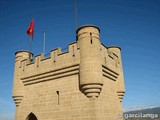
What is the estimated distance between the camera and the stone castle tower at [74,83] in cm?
1094

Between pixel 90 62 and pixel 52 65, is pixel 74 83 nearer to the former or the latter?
pixel 90 62

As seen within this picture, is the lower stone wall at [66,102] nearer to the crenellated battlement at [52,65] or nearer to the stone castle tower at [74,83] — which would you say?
the stone castle tower at [74,83]

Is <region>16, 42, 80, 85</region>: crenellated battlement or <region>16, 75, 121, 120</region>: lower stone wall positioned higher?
<region>16, 42, 80, 85</region>: crenellated battlement

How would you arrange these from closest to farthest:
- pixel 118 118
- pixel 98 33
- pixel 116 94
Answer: pixel 98 33 < pixel 118 118 < pixel 116 94

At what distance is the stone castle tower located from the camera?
10.9m

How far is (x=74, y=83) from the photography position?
11859mm

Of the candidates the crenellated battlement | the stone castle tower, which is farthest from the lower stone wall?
the crenellated battlement

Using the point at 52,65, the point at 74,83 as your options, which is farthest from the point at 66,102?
the point at 52,65

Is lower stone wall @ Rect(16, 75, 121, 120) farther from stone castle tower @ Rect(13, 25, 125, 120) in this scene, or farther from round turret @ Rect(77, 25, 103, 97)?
round turret @ Rect(77, 25, 103, 97)

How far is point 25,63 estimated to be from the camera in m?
15.5

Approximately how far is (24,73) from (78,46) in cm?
615

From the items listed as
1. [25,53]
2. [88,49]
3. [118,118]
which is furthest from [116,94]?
[25,53]

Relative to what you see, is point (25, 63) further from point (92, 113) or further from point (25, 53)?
point (92, 113)

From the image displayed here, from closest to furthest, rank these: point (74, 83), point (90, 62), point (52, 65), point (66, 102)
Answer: point (90, 62) < point (66, 102) < point (74, 83) < point (52, 65)
